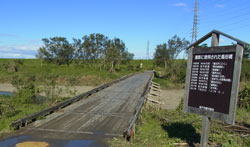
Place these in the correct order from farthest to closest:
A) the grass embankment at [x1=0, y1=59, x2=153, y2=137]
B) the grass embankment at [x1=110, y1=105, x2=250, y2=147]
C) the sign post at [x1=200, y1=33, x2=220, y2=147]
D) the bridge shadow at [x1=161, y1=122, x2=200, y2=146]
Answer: the grass embankment at [x1=0, y1=59, x2=153, y2=137] < the bridge shadow at [x1=161, y1=122, x2=200, y2=146] < the grass embankment at [x1=110, y1=105, x2=250, y2=147] < the sign post at [x1=200, y1=33, x2=220, y2=147]

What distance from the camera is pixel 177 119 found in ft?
29.9

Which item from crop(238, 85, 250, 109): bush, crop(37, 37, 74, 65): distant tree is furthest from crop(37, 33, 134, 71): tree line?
crop(238, 85, 250, 109): bush

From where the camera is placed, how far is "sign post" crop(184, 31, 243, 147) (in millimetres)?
4270

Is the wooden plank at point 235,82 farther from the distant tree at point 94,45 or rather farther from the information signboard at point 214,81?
the distant tree at point 94,45

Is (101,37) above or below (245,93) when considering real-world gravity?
above

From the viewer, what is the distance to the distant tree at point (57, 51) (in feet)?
148

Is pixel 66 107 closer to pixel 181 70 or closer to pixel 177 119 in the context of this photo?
pixel 177 119

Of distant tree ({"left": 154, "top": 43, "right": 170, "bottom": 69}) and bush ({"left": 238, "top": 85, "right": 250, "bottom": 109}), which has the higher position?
distant tree ({"left": 154, "top": 43, "right": 170, "bottom": 69})

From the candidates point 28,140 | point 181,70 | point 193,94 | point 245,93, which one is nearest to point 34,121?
point 28,140

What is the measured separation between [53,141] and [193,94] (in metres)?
3.45

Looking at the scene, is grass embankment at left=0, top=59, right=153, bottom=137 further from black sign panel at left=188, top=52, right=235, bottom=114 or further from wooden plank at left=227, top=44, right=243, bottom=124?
wooden plank at left=227, top=44, right=243, bottom=124

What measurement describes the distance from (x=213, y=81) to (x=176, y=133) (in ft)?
9.49

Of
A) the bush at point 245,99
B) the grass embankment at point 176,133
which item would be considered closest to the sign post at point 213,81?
the grass embankment at point 176,133

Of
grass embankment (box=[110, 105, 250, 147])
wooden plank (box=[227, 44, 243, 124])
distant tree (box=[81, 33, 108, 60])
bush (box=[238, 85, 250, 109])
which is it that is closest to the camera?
wooden plank (box=[227, 44, 243, 124])
